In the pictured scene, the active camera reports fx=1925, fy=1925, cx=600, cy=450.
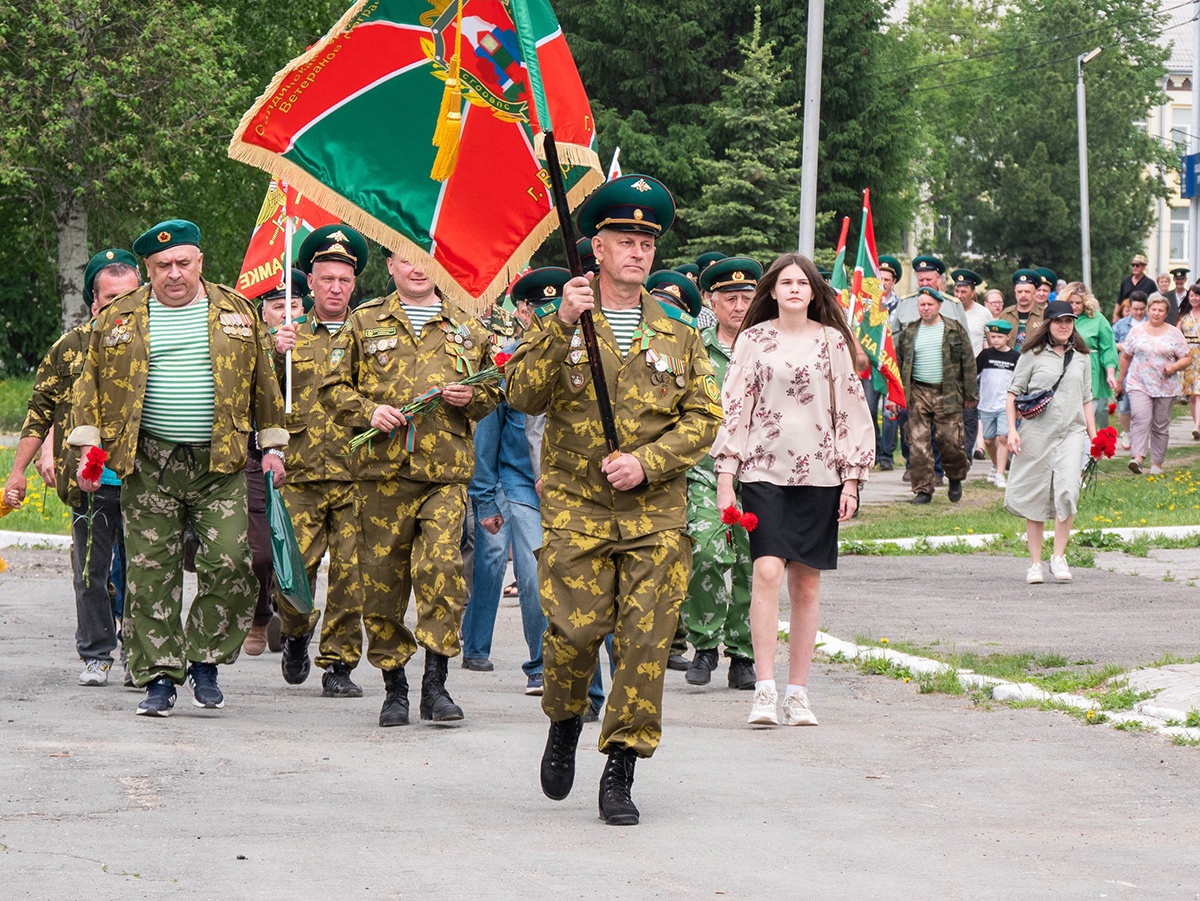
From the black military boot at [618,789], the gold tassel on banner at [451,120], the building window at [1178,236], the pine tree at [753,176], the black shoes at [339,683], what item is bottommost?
the black shoes at [339,683]

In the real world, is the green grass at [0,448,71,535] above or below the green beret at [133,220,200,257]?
below

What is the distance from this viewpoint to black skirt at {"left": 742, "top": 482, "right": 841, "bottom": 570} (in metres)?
8.52

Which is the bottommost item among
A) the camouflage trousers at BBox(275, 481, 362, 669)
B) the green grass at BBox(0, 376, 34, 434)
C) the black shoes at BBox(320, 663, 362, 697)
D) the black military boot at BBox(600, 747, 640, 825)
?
the black shoes at BBox(320, 663, 362, 697)

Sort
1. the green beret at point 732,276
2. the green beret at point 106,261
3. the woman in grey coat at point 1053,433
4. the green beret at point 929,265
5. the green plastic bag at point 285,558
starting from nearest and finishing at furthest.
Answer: the green plastic bag at point 285,558 < the green beret at point 732,276 < the green beret at point 106,261 < the woman in grey coat at point 1053,433 < the green beret at point 929,265

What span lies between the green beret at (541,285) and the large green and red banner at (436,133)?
3.70 feet

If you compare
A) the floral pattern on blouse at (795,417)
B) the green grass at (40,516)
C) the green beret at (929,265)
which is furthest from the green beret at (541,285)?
the green beret at (929,265)

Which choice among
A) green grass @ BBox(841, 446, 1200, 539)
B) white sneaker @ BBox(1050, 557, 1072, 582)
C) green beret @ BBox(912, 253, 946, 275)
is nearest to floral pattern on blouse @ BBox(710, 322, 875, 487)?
white sneaker @ BBox(1050, 557, 1072, 582)

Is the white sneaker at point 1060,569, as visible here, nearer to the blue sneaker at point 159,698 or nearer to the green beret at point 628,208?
the blue sneaker at point 159,698

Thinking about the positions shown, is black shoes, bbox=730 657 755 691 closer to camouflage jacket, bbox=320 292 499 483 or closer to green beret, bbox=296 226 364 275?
camouflage jacket, bbox=320 292 499 483

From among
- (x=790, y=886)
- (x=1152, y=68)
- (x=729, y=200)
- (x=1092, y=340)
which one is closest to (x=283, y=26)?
(x=729, y=200)

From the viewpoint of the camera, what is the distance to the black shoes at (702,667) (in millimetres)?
9734

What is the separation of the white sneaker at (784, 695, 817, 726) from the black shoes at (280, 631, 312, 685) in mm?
2677

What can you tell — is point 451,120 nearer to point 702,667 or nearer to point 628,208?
point 628,208

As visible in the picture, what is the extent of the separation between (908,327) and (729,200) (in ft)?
65.4
